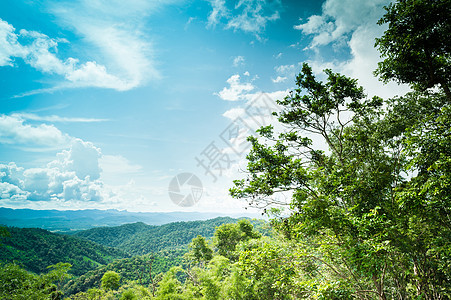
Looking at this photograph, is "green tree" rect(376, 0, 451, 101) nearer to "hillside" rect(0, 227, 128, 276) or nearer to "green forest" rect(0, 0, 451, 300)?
"green forest" rect(0, 0, 451, 300)

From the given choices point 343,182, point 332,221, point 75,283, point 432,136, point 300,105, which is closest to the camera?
point 432,136

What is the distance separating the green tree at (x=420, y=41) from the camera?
5398 mm

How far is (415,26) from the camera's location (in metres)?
5.74

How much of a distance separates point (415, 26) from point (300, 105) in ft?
12.7

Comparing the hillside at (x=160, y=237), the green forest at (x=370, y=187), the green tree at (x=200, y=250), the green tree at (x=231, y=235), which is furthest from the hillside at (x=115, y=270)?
the hillside at (x=160, y=237)

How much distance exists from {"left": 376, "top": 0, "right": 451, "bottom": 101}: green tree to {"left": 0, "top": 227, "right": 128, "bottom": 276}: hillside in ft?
369

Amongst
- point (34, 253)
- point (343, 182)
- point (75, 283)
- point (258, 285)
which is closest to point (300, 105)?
point (343, 182)

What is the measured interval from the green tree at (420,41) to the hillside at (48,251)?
112 metres

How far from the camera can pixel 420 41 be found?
227 inches

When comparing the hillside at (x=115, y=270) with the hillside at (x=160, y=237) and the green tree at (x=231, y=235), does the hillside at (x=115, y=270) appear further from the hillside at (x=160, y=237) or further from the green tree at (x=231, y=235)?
the hillside at (x=160, y=237)

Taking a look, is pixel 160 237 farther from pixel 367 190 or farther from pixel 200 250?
pixel 367 190

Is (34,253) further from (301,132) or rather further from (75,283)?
(301,132)

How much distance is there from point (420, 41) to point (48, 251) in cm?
13032

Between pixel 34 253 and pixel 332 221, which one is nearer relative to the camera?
pixel 332 221
